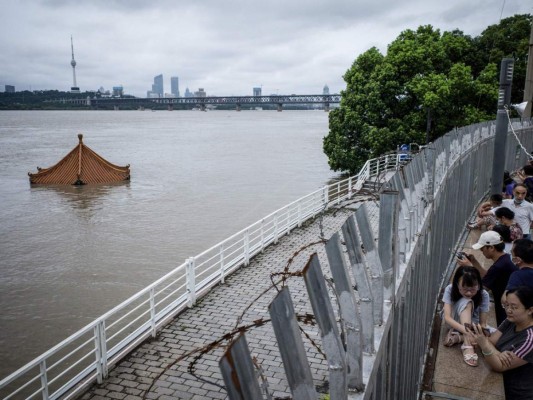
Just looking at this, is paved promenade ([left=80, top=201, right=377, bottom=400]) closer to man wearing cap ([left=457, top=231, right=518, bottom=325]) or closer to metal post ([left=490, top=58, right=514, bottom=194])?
man wearing cap ([left=457, top=231, right=518, bottom=325])

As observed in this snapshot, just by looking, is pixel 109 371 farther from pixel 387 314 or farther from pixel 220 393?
pixel 387 314

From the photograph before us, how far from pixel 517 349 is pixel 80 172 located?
4452cm

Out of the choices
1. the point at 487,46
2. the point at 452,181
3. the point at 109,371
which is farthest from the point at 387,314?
the point at 487,46

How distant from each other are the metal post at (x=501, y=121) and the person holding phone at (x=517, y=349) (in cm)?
615

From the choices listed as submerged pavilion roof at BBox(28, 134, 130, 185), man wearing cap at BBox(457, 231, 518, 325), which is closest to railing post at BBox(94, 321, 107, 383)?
man wearing cap at BBox(457, 231, 518, 325)

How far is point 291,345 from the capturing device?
1.27 meters

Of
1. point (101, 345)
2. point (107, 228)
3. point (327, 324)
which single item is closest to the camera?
point (327, 324)

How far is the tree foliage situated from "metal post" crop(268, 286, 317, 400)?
27.8 metres

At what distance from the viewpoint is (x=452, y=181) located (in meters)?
6.80

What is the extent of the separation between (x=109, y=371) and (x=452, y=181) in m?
6.34

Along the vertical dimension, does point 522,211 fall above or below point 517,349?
above

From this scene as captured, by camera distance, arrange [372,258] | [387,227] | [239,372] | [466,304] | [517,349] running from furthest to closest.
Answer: [466,304], [517,349], [387,227], [372,258], [239,372]

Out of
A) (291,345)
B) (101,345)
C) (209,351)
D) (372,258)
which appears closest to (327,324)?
(291,345)

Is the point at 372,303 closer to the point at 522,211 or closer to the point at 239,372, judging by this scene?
the point at 239,372
